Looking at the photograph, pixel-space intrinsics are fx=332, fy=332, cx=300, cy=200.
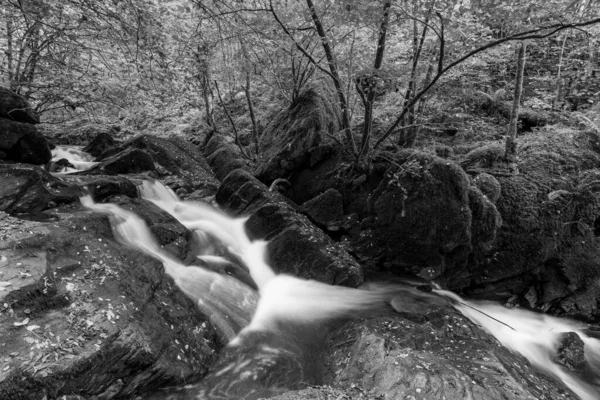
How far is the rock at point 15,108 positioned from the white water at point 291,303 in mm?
3346

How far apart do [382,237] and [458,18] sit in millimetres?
4179

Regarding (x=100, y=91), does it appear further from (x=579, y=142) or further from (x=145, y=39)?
(x=579, y=142)

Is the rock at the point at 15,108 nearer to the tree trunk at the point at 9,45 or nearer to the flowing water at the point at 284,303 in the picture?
the tree trunk at the point at 9,45

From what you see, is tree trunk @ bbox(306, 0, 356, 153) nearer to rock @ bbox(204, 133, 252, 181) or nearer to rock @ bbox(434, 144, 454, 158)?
rock @ bbox(434, 144, 454, 158)

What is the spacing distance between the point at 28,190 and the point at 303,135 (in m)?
5.98

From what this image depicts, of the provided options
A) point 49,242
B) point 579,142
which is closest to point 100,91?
point 49,242

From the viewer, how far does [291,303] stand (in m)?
6.01

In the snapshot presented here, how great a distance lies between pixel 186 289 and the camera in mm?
5227

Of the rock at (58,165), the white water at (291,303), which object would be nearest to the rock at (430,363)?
the white water at (291,303)

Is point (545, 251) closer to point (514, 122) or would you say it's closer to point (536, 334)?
point (536, 334)

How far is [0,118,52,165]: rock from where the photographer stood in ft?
24.2

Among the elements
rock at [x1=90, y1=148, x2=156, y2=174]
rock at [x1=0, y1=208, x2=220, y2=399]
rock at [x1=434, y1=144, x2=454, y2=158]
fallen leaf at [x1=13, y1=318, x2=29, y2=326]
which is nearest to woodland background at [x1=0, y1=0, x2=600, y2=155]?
rock at [x1=434, y1=144, x2=454, y2=158]

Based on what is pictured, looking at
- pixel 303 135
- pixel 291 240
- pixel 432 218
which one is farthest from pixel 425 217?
pixel 303 135

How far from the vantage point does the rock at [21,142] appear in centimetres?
738
